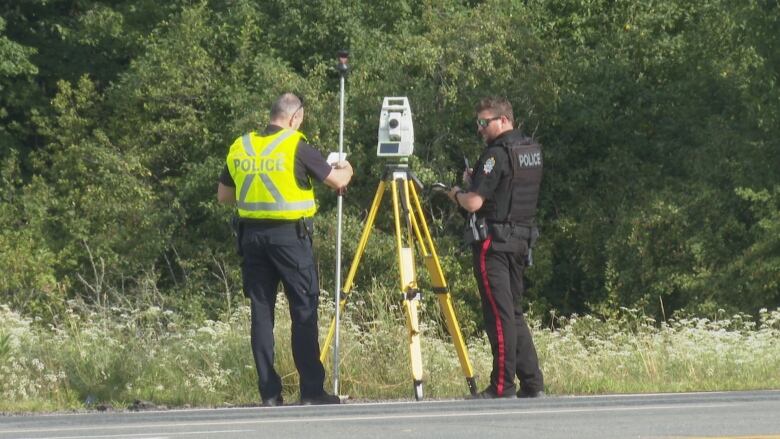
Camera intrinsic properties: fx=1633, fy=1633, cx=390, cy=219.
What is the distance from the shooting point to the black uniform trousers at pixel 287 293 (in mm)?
9039

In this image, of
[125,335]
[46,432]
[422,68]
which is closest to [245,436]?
[46,432]

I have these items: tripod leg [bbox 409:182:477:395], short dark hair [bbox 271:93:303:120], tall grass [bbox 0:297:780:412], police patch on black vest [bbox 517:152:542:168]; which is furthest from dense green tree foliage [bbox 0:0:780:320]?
short dark hair [bbox 271:93:303:120]

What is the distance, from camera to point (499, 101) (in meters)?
9.26

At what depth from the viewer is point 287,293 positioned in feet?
30.1

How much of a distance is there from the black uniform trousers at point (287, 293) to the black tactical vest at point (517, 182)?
1.12 m

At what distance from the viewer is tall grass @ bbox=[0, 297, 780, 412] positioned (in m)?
9.52

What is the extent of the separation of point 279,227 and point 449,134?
63.5ft

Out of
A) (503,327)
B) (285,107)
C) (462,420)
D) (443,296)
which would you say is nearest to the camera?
(462,420)

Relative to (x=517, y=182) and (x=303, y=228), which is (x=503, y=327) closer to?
(x=517, y=182)

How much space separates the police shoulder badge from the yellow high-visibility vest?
99cm

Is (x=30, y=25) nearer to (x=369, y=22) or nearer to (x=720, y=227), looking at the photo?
(x=369, y=22)

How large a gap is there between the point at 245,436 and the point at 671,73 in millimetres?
23150

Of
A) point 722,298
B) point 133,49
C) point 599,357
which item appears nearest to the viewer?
point 599,357

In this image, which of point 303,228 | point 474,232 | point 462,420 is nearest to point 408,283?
point 474,232
